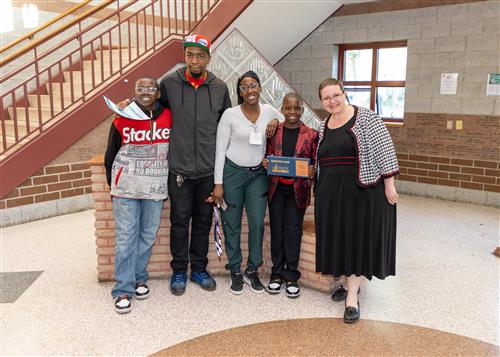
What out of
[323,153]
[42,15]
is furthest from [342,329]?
[42,15]

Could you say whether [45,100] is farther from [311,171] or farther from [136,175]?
[311,171]

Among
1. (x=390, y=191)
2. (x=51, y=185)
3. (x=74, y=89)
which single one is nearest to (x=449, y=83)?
(x=390, y=191)

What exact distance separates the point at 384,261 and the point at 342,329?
18.4 inches

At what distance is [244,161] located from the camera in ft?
9.09

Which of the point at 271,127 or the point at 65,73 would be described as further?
the point at 65,73

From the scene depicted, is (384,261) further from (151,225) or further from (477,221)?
(477,221)

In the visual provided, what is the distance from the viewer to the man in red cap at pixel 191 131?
270 centimetres

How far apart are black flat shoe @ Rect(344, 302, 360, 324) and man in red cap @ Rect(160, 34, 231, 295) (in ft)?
3.56

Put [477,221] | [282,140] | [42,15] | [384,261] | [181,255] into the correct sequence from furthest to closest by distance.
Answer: [42,15] → [477,221] → [181,255] → [282,140] → [384,261]

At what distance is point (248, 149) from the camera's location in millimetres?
2773

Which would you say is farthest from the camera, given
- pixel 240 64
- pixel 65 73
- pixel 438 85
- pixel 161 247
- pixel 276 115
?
pixel 65 73

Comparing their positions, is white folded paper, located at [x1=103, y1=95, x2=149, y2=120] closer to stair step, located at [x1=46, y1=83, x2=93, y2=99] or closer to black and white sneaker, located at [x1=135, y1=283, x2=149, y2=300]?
black and white sneaker, located at [x1=135, y1=283, x2=149, y2=300]

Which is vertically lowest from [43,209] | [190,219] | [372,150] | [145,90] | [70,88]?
[43,209]

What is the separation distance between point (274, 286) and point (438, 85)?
4048mm
